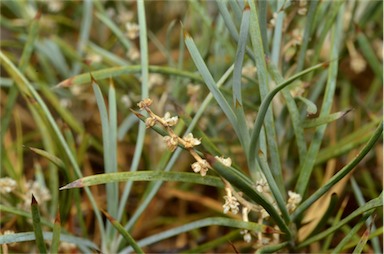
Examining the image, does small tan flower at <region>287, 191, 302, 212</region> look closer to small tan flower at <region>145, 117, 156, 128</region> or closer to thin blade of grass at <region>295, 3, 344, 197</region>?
thin blade of grass at <region>295, 3, 344, 197</region>

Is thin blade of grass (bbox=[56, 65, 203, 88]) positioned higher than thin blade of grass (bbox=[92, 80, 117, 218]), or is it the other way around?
thin blade of grass (bbox=[56, 65, 203, 88])

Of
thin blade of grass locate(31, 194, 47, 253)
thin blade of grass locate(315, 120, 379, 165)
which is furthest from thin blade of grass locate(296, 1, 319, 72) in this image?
thin blade of grass locate(31, 194, 47, 253)

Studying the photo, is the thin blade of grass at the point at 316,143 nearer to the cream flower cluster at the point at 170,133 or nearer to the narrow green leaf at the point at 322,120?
the narrow green leaf at the point at 322,120

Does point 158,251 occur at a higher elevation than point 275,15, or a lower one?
lower

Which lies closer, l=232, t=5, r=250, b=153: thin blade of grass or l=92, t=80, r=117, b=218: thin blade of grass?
l=232, t=5, r=250, b=153: thin blade of grass

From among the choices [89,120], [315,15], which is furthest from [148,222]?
[315,15]

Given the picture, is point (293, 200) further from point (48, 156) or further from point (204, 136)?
point (48, 156)

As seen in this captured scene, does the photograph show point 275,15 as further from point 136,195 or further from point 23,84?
point 136,195
